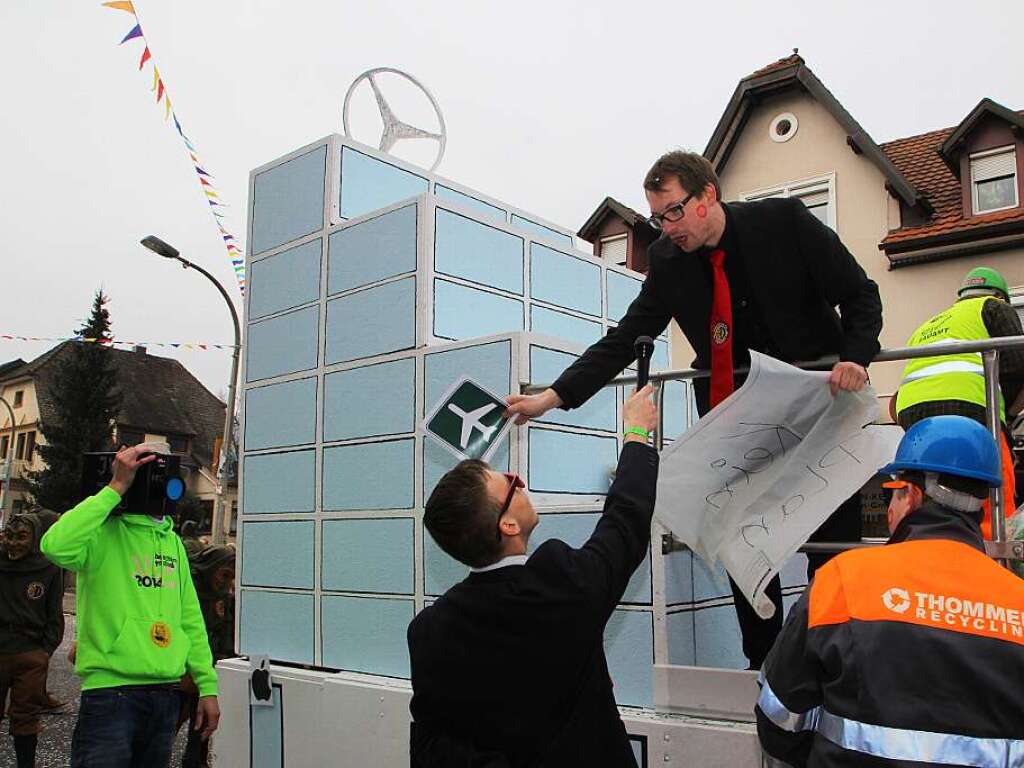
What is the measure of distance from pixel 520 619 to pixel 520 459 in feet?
6.93

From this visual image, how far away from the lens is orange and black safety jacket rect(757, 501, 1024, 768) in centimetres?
178

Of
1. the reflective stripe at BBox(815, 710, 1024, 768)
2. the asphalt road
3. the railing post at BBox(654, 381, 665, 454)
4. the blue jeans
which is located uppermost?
the railing post at BBox(654, 381, 665, 454)

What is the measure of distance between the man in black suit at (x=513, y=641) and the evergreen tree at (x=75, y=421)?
3860cm

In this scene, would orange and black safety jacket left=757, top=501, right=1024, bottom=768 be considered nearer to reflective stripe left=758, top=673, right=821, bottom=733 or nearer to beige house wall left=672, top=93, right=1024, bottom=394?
reflective stripe left=758, top=673, right=821, bottom=733

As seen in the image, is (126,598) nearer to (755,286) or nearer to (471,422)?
(471,422)

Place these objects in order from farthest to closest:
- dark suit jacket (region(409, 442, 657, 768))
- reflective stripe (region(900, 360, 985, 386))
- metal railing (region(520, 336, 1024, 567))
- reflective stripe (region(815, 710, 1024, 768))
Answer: reflective stripe (region(900, 360, 985, 386)) → metal railing (region(520, 336, 1024, 567)) → dark suit jacket (region(409, 442, 657, 768)) → reflective stripe (region(815, 710, 1024, 768))

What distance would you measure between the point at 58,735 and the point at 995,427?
28.7 ft

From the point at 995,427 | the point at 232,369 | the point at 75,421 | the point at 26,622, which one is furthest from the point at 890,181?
the point at 75,421

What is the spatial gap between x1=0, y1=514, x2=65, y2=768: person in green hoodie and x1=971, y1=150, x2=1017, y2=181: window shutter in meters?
14.6

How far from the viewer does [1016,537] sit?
265 centimetres

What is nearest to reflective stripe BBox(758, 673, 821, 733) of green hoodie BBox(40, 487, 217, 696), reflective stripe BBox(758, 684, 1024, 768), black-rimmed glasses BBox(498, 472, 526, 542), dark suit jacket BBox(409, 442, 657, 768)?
reflective stripe BBox(758, 684, 1024, 768)

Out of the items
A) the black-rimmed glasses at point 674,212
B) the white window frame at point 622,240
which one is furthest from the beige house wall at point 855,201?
the black-rimmed glasses at point 674,212

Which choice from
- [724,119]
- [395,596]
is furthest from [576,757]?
[724,119]

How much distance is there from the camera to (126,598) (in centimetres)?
384
